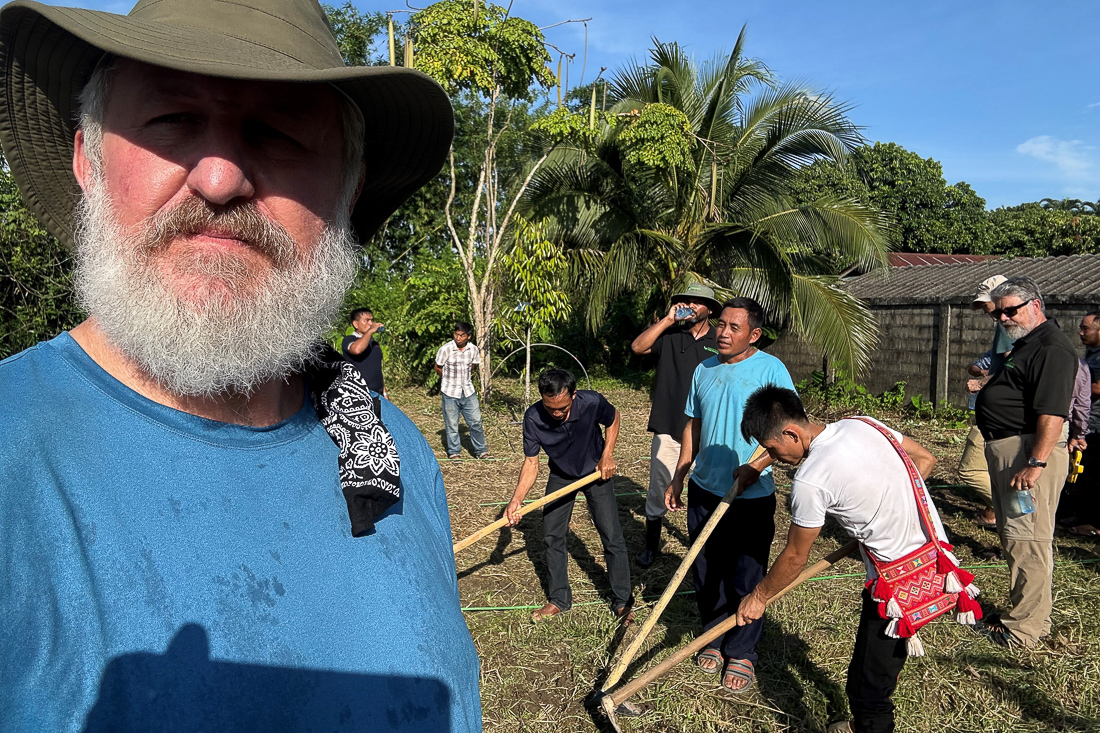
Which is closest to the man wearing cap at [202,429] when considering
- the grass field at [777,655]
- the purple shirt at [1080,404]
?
the grass field at [777,655]

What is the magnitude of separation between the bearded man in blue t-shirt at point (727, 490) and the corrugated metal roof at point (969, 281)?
778 centimetres

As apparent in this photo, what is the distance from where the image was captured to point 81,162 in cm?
114

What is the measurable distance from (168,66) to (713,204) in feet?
39.2

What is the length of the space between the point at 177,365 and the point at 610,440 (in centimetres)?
397

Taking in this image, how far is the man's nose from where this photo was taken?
3.27ft

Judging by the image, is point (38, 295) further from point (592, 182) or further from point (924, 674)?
point (924, 674)

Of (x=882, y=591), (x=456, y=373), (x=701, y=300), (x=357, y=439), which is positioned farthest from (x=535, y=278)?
(x=357, y=439)

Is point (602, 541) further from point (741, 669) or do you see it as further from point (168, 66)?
point (168, 66)

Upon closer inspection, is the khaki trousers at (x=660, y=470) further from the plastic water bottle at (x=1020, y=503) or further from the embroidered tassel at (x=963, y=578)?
the embroidered tassel at (x=963, y=578)

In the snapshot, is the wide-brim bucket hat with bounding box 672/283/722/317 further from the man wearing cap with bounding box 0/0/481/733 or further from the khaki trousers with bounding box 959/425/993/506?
the man wearing cap with bounding box 0/0/481/733

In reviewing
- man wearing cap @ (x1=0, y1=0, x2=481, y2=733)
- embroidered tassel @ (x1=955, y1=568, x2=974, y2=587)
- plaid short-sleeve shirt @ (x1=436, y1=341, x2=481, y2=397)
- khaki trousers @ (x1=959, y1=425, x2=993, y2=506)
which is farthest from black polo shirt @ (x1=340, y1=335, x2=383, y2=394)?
man wearing cap @ (x1=0, y1=0, x2=481, y2=733)

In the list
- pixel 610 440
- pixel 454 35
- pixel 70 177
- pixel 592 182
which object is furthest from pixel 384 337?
pixel 70 177

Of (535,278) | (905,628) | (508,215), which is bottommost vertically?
(905,628)

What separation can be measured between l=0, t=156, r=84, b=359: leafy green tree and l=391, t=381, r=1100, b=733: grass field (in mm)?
6082
